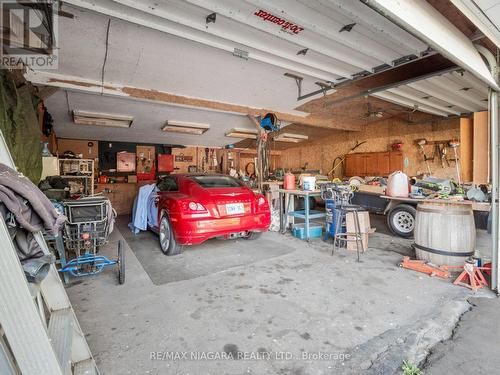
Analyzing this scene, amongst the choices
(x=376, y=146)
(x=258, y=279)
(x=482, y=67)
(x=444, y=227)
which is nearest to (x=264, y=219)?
(x=258, y=279)

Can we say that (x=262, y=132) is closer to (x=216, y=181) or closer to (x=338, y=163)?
(x=216, y=181)

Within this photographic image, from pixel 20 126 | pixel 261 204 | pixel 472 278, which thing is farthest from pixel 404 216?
pixel 20 126

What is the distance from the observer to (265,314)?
230 centimetres

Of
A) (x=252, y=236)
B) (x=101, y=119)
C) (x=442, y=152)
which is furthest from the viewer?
(x=442, y=152)

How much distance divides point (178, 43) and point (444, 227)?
4.48 meters

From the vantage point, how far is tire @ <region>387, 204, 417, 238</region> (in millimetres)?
5066

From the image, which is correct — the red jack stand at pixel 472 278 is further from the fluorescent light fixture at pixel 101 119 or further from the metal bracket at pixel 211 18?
the fluorescent light fixture at pixel 101 119

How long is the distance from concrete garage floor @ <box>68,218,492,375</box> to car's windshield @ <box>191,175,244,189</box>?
122cm

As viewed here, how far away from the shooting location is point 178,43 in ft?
12.5
